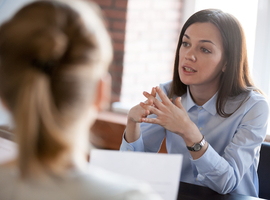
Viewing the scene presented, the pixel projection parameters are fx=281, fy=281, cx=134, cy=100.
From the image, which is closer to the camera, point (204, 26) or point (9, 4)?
point (204, 26)

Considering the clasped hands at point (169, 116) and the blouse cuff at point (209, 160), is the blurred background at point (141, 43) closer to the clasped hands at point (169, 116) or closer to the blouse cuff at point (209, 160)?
the clasped hands at point (169, 116)

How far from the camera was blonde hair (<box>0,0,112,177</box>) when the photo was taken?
1.37 ft

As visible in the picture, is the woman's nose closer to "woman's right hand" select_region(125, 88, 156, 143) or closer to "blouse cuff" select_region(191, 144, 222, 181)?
"woman's right hand" select_region(125, 88, 156, 143)

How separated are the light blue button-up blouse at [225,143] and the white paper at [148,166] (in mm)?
274

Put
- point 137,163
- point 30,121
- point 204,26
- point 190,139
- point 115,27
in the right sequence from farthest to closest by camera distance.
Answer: point 115,27, point 204,26, point 190,139, point 137,163, point 30,121

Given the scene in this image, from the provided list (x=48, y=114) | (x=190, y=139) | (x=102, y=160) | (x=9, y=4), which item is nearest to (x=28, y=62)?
(x=48, y=114)

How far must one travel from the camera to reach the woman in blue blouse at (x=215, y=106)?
1129 mm

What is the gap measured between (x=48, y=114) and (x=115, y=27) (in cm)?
190

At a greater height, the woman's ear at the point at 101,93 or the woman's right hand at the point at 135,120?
the woman's ear at the point at 101,93

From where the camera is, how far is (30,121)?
42 cm

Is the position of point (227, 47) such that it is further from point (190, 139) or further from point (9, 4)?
point (9, 4)

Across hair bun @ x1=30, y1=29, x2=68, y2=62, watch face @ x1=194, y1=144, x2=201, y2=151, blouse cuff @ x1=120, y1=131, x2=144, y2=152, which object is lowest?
blouse cuff @ x1=120, y1=131, x2=144, y2=152

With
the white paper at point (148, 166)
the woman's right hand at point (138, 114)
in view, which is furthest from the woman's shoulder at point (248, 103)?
the white paper at point (148, 166)

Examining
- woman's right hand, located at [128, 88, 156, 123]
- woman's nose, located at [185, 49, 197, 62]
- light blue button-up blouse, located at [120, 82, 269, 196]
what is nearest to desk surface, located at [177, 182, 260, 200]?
light blue button-up blouse, located at [120, 82, 269, 196]
